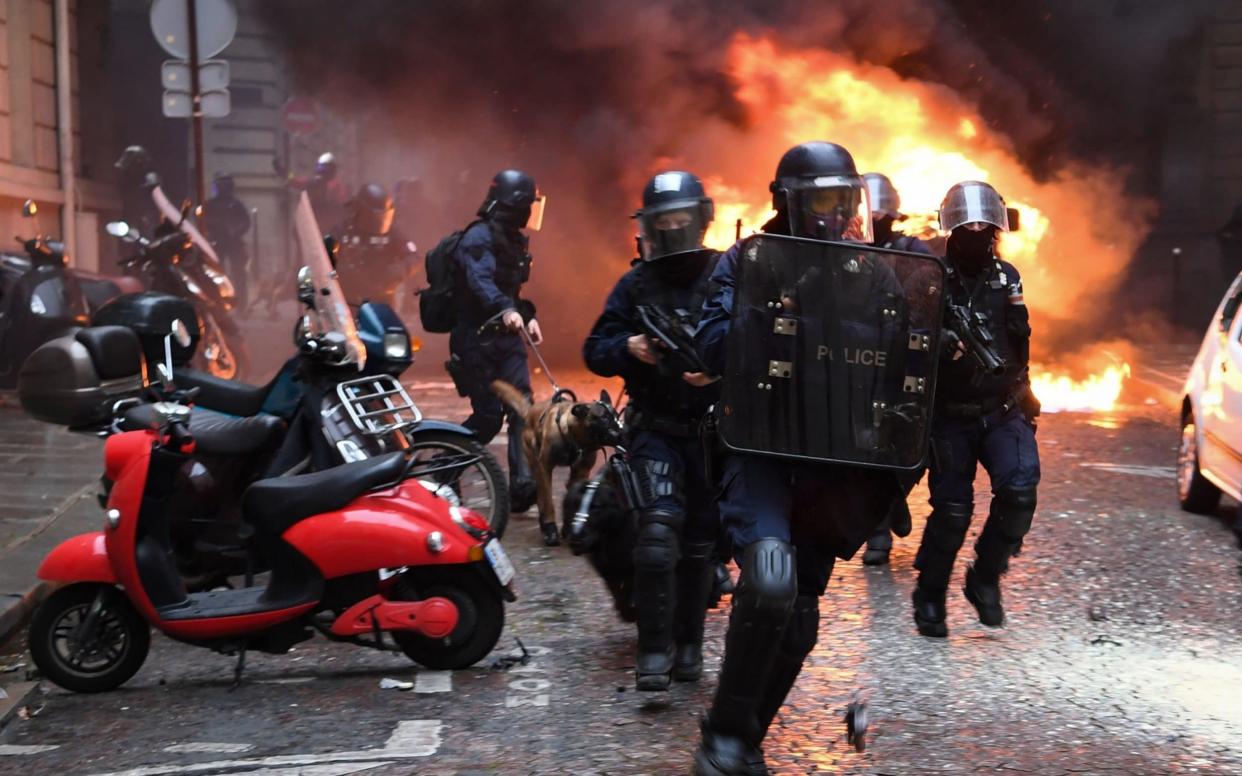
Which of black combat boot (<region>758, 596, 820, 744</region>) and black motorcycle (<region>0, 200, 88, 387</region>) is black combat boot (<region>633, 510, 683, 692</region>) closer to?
black combat boot (<region>758, 596, 820, 744</region>)

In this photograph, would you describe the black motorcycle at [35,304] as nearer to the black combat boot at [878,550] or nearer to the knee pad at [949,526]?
the black combat boot at [878,550]

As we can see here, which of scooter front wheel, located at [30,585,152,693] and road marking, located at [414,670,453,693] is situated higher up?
scooter front wheel, located at [30,585,152,693]

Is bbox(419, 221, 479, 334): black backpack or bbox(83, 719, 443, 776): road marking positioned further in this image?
bbox(419, 221, 479, 334): black backpack

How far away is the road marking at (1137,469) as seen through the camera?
8.98 m

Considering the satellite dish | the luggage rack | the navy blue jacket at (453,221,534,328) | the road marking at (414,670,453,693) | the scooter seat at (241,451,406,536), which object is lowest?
the road marking at (414,670,453,693)

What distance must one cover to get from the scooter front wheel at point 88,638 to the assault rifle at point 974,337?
279 centimetres

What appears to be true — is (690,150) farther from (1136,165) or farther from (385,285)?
(1136,165)

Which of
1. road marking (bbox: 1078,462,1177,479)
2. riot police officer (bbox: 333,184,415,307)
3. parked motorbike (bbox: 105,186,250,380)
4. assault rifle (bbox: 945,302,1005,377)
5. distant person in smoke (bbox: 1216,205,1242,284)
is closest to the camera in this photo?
assault rifle (bbox: 945,302,1005,377)

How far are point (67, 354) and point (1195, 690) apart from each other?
3929 mm

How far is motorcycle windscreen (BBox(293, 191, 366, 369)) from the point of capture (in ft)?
19.0

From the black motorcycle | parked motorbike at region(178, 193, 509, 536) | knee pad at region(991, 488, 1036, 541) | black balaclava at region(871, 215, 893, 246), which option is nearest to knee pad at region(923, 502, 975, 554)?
knee pad at region(991, 488, 1036, 541)

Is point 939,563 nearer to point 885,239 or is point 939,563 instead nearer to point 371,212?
point 885,239

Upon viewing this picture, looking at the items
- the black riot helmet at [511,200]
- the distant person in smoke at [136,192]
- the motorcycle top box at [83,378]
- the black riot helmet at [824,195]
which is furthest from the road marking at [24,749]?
the distant person in smoke at [136,192]

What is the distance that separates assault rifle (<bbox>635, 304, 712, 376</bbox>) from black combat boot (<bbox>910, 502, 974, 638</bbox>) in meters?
1.35
